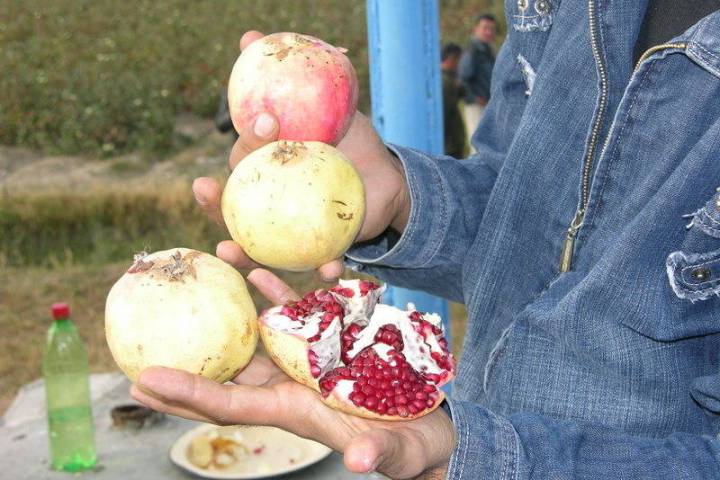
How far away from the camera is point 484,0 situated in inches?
631

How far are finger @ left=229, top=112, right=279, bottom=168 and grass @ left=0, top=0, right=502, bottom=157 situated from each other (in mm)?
10359

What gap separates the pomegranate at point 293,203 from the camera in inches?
56.9

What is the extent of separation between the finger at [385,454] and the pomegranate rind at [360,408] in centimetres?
12

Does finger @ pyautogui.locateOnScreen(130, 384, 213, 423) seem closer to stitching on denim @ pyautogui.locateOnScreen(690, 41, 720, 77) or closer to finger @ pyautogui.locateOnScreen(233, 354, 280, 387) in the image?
finger @ pyautogui.locateOnScreen(233, 354, 280, 387)

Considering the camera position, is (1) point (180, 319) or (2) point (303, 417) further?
(1) point (180, 319)

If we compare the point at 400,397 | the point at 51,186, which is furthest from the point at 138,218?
the point at 400,397

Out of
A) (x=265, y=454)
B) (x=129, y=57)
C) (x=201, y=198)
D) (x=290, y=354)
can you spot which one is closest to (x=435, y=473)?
(x=290, y=354)

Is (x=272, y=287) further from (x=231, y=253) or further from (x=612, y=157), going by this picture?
(x=612, y=157)

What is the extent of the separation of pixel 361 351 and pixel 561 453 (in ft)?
1.35

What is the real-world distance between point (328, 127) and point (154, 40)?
13.4 metres

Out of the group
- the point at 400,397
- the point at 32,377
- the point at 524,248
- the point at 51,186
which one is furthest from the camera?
the point at 51,186

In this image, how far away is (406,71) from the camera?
2688mm

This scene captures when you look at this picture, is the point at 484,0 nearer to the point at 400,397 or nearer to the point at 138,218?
the point at 138,218

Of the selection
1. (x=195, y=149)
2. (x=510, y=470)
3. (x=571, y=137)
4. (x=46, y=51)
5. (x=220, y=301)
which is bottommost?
(x=195, y=149)
